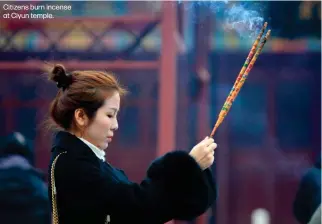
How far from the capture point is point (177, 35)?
11.2 feet

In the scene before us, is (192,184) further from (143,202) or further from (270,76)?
(270,76)

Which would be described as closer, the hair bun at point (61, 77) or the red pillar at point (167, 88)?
the hair bun at point (61, 77)

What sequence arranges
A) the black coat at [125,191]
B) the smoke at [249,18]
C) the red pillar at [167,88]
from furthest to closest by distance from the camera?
the red pillar at [167,88] < the smoke at [249,18] < the black coat at [125,191]

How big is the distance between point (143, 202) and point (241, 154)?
356 centimetres

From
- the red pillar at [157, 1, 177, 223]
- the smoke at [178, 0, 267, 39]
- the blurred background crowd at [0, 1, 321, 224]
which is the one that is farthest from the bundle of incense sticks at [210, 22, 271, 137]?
the red pillar at [157, 1, 177, 223]

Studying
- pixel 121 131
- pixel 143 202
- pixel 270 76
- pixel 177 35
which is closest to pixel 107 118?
pixel 143 202

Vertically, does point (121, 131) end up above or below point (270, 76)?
below

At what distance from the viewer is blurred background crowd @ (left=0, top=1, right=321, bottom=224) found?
314 cm

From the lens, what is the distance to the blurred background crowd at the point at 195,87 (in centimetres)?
314

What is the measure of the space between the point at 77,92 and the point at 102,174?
0.17 meters

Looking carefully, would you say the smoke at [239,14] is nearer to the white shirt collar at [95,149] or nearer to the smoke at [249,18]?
the smoke at [249,18]

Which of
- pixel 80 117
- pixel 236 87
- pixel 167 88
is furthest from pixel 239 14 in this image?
pixel 80 117

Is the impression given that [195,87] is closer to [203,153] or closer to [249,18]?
[249,18]

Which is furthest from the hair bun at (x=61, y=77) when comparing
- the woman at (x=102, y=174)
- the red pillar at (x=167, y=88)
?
the red pillar at (x=167, y=88)
